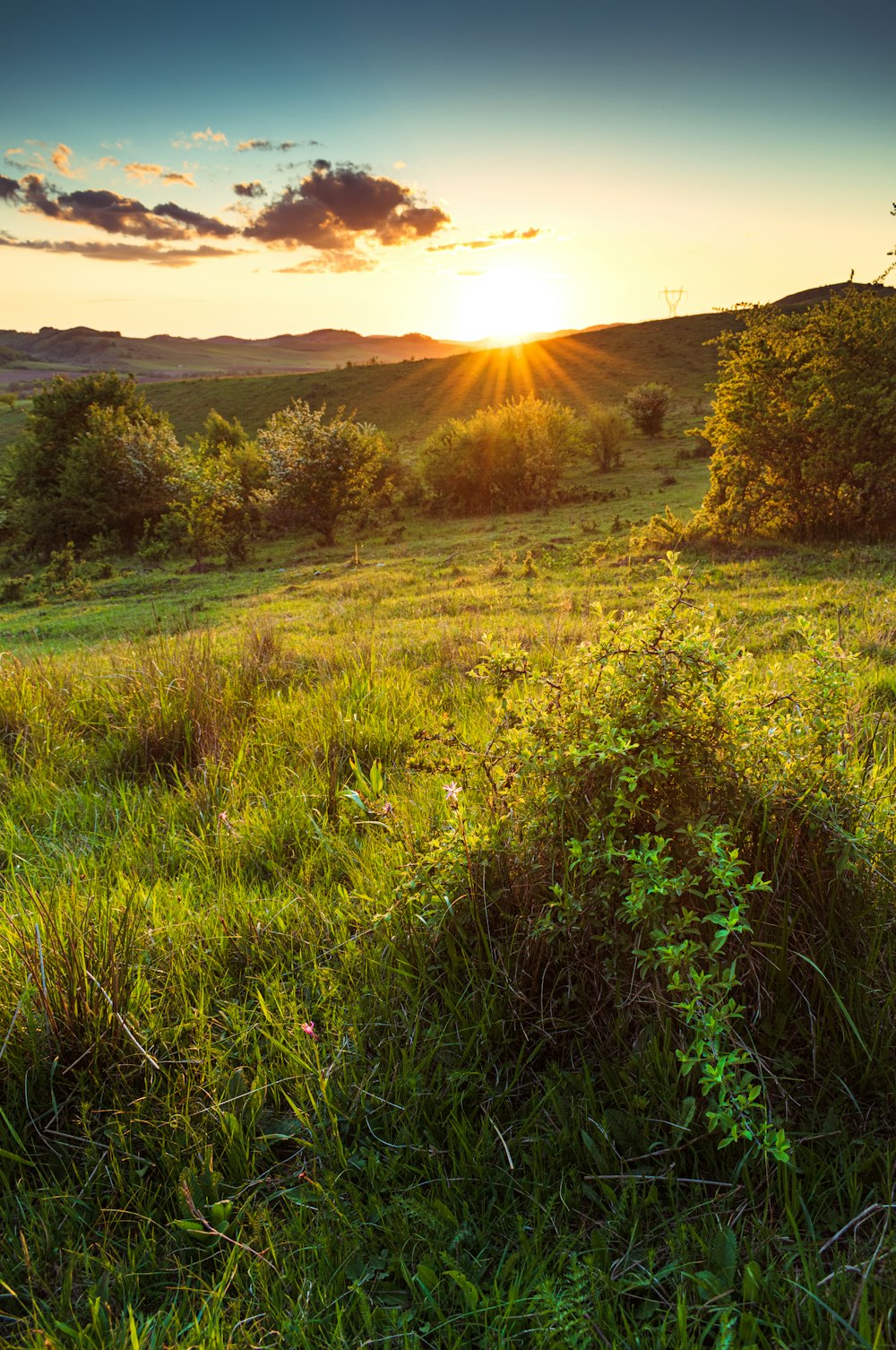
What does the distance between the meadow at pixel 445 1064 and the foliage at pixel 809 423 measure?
1266 cm

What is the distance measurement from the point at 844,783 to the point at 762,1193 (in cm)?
129

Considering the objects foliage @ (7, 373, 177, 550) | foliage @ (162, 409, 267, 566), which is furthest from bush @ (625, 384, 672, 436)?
foliage @ (7, 373, 177, 550)

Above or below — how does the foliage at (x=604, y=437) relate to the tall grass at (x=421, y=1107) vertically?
above

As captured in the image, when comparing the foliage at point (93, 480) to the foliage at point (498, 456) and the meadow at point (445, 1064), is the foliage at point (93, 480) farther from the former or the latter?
the meadow at point (445, 1064)

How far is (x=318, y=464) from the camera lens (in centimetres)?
2770

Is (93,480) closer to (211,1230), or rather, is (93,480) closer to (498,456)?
(498,456)

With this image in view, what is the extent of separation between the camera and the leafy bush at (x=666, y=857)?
2.08m

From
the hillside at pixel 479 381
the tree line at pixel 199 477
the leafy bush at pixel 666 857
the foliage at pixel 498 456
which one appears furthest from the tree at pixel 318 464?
the hillside at pixel 479 381

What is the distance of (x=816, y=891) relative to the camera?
2.29 metres

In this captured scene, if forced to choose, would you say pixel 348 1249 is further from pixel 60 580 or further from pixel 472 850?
pixel 60 580

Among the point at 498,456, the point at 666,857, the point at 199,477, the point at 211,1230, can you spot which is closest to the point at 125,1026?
the point at 211,1230

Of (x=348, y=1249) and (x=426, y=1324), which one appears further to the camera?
(x=348, y=1249)

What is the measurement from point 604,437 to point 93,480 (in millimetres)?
26090

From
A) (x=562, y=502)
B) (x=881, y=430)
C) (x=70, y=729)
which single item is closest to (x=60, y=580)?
(x=562, y=502)
